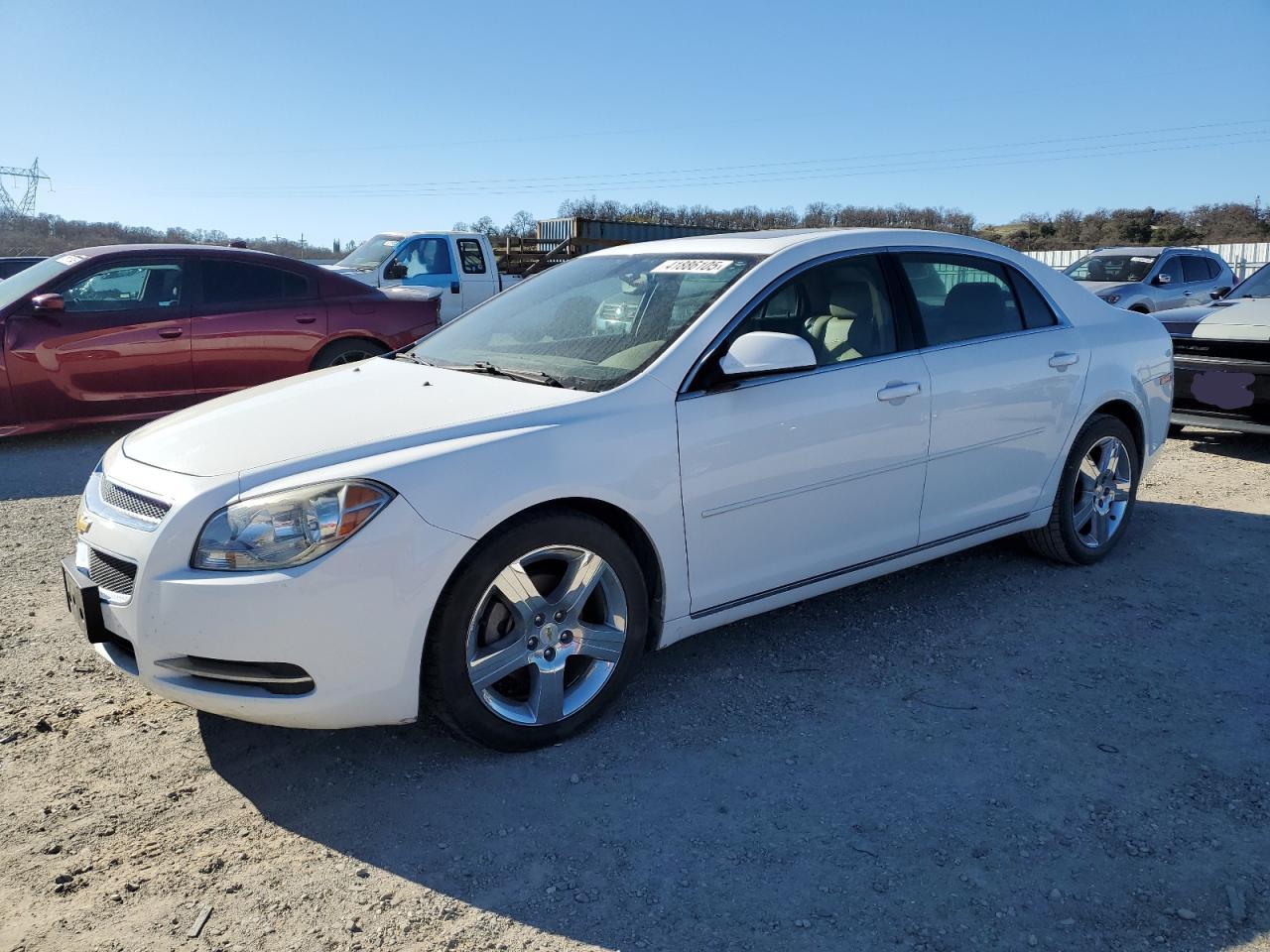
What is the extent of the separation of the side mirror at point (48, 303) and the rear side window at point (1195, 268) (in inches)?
568

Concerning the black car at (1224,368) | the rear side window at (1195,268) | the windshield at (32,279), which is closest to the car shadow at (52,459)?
the windshield at (32,279)

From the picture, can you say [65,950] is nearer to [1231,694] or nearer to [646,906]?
[646,906]

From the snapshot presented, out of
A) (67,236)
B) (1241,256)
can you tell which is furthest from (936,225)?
(67,236)

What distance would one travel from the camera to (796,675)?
3730mm

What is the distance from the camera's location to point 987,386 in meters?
4.20

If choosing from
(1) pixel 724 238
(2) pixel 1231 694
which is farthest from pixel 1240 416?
(1) pixel 724 238

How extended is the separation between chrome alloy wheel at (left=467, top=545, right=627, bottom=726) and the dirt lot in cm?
18

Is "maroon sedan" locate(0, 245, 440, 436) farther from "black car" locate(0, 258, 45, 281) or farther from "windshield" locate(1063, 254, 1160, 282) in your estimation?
"windshield" locate(1063, 254, 1160, 282)

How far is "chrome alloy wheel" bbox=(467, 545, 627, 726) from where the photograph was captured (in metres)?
3.01

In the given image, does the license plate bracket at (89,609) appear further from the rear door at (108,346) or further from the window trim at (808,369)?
the rear door at (108,346)

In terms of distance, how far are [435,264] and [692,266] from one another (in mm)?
→ 10703

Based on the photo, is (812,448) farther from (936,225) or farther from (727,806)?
(936,225)

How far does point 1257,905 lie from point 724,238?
2.95 meters

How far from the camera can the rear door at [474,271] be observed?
1409 cm
